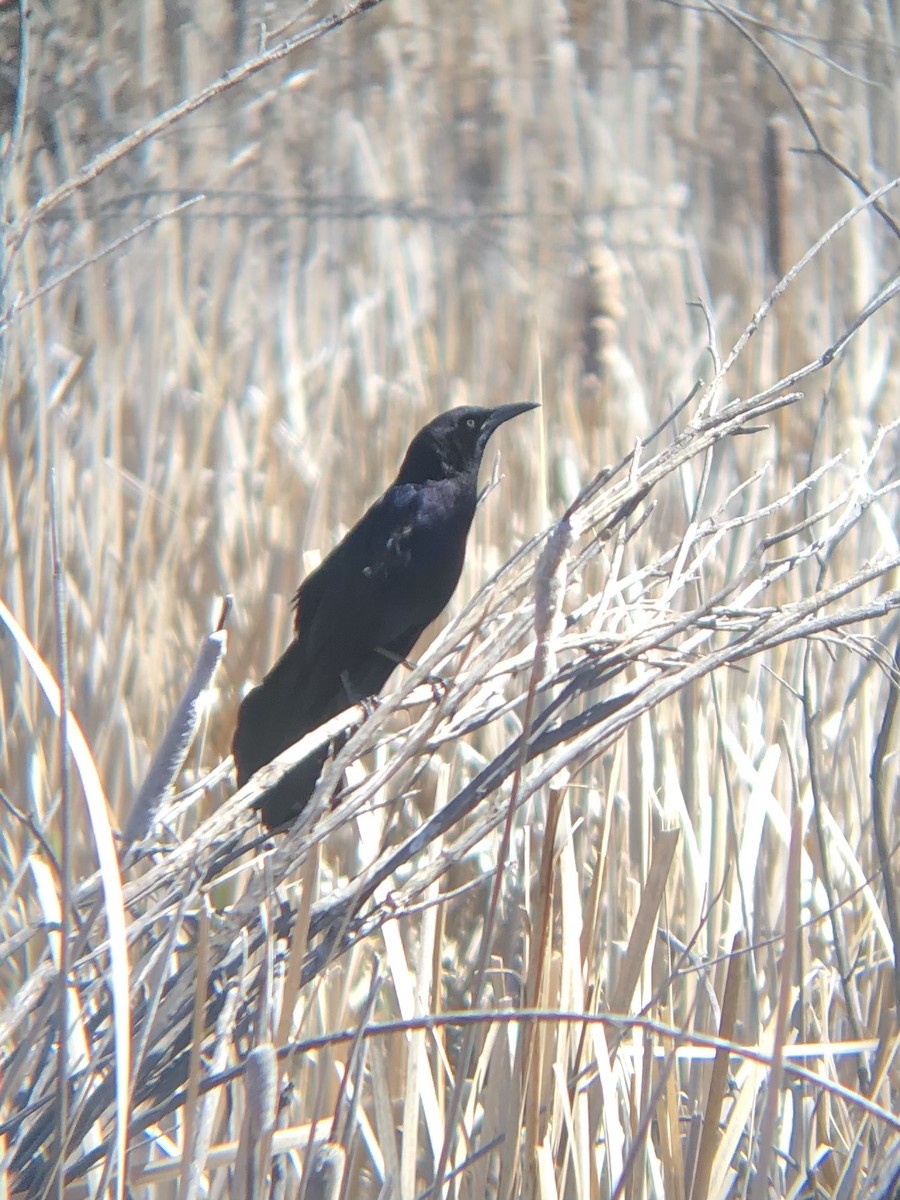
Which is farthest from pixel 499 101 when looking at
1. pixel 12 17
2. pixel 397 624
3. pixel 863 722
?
pixel 863 722

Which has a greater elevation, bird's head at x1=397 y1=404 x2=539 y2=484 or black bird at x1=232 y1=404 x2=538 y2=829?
bird's head at x1=397 y1=404 x2=539 y2=484

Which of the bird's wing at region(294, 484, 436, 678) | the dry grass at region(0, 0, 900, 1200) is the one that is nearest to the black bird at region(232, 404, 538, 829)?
the bird's wing at region(294, 484, 436, 678)

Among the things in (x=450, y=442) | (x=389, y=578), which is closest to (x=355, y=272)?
(x=450, y=442)

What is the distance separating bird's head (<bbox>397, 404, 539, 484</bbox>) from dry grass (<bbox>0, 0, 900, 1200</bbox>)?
0.19 meters

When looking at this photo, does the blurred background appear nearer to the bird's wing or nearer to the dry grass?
the dry grass

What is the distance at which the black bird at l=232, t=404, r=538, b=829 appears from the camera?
1565 millimetres

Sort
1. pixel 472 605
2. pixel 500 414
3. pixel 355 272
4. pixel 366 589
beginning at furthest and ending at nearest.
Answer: pixel 355 272 → pixel 500 414 → pixel 366 589 → pixel 472 605

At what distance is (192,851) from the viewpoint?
853 millimetres

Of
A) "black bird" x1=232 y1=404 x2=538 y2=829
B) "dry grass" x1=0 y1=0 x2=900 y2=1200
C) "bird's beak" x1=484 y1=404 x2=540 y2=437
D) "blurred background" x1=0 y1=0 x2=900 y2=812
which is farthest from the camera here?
"blurred background" x1=0 y1=0 x2=900 y2=812

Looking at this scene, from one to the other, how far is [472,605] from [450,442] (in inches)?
37.5

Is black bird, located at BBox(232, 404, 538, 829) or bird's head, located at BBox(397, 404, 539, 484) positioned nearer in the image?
black bird, located at BBox(232, 404, 538, 829)

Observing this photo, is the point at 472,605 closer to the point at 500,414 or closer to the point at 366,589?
the point at 366,589

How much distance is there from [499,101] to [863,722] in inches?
76.0

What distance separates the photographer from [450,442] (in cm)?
181
